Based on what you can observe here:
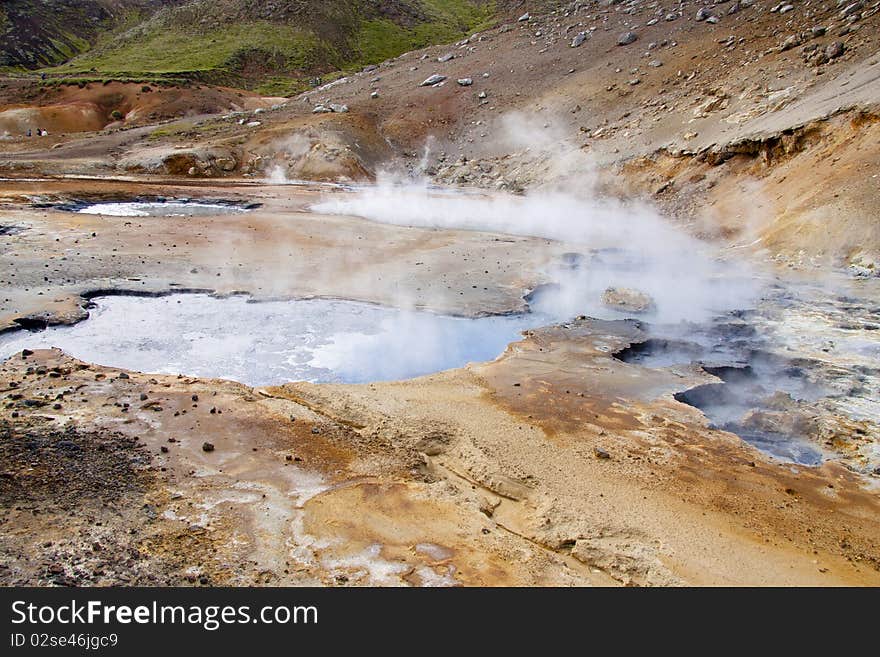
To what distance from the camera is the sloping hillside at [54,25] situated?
5169 cm

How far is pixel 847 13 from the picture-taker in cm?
2122

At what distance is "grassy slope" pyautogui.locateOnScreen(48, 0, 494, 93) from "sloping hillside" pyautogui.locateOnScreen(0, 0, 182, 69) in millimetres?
3411

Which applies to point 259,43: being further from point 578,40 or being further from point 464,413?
point 464,413

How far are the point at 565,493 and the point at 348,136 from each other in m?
25.2

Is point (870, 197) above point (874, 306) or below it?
above

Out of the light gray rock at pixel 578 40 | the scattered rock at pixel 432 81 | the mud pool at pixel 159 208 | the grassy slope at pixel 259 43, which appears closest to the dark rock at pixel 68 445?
the mud pool at pixel 159 208

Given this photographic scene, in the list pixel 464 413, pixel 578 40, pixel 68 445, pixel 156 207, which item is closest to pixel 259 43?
pixel 578 40

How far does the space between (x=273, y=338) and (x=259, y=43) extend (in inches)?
1919

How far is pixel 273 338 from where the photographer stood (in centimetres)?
935

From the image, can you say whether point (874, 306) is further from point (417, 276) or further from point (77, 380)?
point (77, 380)

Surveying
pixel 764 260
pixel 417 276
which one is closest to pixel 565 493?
pixel 417 276

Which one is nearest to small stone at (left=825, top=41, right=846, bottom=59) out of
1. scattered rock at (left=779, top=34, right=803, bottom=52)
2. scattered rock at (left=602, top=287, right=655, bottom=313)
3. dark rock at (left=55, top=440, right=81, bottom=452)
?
scattered rock at (left=779, top=34, right=803, bottom=52)

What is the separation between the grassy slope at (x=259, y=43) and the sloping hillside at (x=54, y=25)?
3411 mm

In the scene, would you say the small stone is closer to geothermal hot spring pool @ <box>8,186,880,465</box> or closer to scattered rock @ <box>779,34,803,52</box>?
scattered rock @ <box>779,34,803,52</box>
